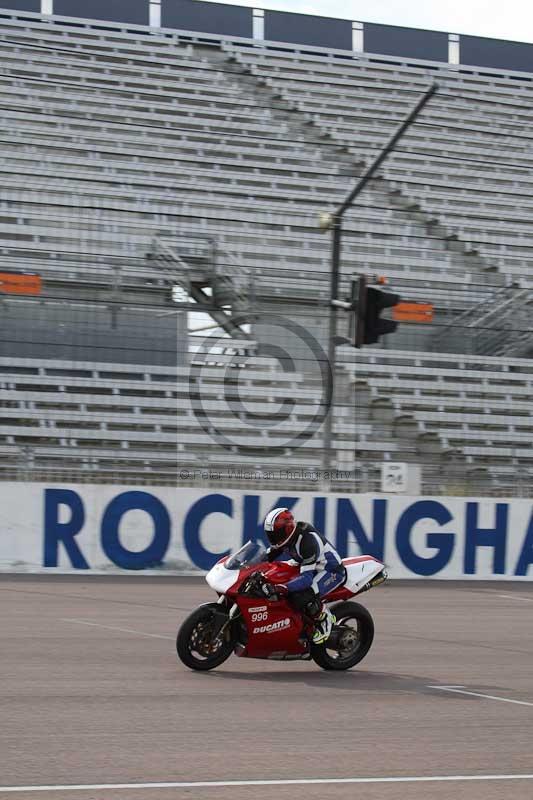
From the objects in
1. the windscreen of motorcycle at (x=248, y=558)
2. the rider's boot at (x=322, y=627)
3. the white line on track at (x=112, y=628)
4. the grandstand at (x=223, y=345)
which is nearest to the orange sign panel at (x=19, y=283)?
the grandstand at (x=223, y=345)

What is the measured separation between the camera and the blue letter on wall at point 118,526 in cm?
1562

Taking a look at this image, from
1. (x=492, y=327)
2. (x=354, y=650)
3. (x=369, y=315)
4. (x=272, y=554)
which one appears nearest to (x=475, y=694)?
(x=354, y=650)

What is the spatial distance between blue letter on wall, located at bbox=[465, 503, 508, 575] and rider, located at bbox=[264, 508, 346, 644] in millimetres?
9217

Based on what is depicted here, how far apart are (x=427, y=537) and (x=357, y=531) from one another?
3.74 feet

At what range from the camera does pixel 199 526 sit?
52.5ft

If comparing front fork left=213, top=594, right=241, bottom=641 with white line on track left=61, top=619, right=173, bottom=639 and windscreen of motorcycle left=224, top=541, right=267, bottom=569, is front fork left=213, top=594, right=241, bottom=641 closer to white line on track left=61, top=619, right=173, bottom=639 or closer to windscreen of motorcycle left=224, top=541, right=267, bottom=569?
windscreen of motorcycle left=224, top=541, right=267, bottom=569

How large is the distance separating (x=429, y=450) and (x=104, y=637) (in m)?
→ 8.57

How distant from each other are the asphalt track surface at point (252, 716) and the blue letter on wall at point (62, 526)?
4.02 meters

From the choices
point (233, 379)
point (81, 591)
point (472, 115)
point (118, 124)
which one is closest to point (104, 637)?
point (81, 591)

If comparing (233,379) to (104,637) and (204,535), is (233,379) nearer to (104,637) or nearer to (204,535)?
(204,535)

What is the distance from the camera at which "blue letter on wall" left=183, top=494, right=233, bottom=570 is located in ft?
52.3

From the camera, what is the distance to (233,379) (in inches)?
669

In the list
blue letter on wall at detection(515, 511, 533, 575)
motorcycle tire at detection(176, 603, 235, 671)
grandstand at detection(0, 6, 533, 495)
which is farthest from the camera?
blue letter on wall at detection(515, 511, 533, 575)

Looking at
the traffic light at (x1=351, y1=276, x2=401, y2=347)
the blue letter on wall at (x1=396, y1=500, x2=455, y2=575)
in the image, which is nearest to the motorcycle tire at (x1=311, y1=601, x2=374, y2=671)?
the traffic light at (x1=351, y1=276, x2=401, y2=347)
